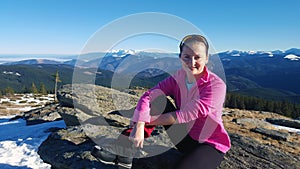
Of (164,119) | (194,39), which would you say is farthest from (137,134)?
(194,39)

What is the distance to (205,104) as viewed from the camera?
11.4ft

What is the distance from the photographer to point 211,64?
4.26 meters

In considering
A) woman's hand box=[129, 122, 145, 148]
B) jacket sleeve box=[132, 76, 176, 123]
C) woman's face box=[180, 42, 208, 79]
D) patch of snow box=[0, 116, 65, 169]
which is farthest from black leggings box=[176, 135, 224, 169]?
patch of snow box=[0, 116, 65, 169]

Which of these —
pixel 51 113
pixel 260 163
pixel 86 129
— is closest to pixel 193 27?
pixel 260 163

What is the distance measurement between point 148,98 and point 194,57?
38.5 inches

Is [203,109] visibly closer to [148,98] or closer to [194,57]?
[194,57]

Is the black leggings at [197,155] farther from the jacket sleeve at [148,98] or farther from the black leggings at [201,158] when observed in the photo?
the jacket sleeve at [148,98]

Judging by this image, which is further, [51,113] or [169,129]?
[51,113]

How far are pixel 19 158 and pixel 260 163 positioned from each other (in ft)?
26.0

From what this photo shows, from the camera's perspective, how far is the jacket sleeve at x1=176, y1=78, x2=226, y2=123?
3480mm

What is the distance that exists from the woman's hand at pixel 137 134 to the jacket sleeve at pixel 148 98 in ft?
0.27

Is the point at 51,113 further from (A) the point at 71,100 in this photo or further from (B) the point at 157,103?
(B) the point at 157,103

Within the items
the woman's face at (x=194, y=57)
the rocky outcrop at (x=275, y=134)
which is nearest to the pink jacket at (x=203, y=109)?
the woman's face at (x=194, y=57)

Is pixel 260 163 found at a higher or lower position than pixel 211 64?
lower
